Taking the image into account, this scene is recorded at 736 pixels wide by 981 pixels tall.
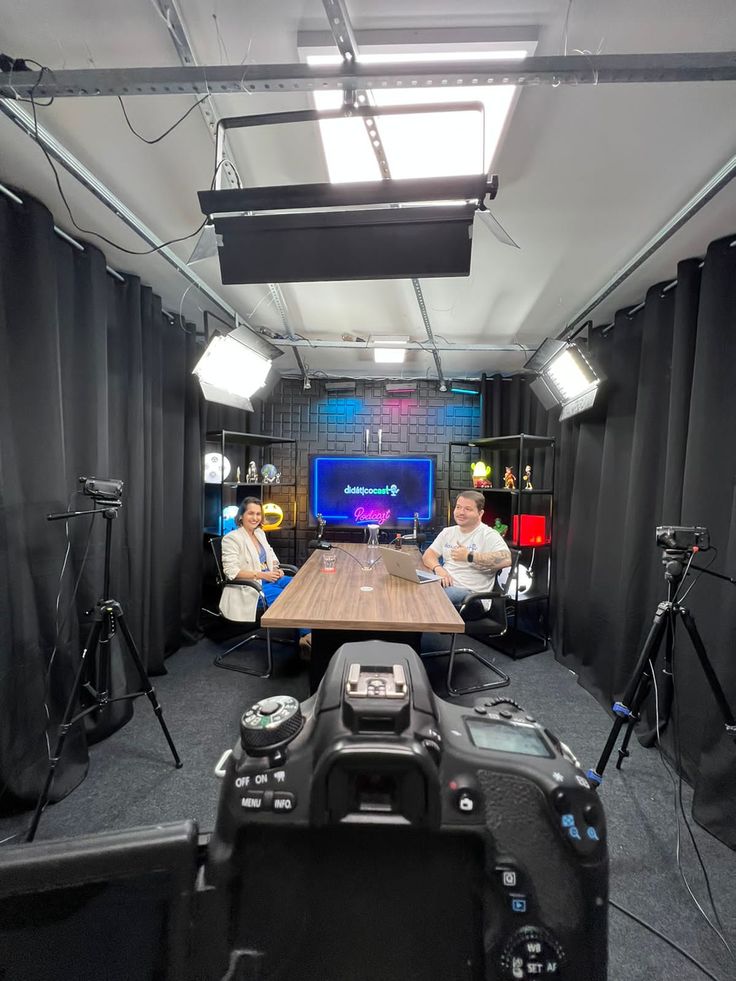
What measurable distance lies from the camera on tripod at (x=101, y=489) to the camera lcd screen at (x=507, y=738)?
71.2 inches

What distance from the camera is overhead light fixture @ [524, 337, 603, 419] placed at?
298cm

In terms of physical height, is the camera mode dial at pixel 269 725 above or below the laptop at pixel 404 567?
above

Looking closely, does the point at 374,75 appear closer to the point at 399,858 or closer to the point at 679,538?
the point at 399,858

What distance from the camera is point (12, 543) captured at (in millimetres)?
1834

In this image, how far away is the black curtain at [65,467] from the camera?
185cm

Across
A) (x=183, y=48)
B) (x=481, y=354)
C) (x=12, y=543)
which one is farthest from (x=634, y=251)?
(x=12, y=543)

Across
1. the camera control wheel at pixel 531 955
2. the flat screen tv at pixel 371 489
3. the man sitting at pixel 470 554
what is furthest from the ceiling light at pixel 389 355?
the camera control wheel at pixel 531 955

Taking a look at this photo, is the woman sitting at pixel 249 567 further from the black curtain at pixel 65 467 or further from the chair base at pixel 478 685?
the chair base at pixel 478 685

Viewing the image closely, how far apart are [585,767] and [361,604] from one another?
1.58m

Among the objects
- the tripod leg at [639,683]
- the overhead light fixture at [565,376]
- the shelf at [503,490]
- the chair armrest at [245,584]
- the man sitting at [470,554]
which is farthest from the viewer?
the shelf at [503,490]

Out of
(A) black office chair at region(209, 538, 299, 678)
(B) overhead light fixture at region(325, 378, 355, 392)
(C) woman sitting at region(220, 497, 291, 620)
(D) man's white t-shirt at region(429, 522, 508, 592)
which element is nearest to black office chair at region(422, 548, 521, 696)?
(D) man's white t-shirt at region(429, 522, 508, 592)

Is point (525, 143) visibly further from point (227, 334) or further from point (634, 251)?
point (227, 334)

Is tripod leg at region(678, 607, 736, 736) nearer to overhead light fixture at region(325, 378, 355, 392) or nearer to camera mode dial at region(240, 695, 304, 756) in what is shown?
camera mode dial at region(240, 695, 304, 756)

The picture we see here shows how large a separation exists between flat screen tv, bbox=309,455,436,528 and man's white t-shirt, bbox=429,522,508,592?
46.4 inches
